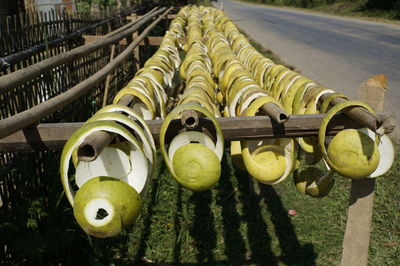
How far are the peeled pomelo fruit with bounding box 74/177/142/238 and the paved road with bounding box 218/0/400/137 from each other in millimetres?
6366

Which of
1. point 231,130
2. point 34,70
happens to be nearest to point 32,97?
point 34,70

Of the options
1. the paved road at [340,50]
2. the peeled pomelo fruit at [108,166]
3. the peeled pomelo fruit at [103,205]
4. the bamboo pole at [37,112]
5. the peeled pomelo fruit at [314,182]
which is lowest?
the paved road at [340,50]

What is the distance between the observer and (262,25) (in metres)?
21.1

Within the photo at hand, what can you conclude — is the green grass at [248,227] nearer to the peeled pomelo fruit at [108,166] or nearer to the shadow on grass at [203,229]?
the shadow on grass at [203,229]

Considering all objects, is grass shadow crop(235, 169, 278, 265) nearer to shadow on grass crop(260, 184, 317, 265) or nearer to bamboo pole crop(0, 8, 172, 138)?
shadow on grass crop(260, 184, 317, 265)

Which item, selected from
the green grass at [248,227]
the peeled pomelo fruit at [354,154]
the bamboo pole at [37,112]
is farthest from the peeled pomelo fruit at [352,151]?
the green grass at [248,227]

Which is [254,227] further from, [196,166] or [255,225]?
[196,166]

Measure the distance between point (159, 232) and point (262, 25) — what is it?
1871cm

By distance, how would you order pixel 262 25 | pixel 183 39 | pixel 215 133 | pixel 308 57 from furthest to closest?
pixel 262 25, pixel 308 57, pixel 183 39, pixel 215 133

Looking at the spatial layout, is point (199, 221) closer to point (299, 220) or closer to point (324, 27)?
point (299, 220)

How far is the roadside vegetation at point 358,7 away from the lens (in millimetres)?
22594

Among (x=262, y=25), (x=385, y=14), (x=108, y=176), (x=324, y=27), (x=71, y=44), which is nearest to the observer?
(x=108, y=176)

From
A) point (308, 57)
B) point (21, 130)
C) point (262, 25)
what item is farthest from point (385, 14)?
point (21, 130)

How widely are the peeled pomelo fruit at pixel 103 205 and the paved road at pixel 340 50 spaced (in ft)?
20.9
